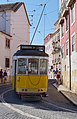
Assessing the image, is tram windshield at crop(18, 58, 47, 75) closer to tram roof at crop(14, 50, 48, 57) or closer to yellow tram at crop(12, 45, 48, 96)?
yellow tram at crop(12, 45, 48, 96)

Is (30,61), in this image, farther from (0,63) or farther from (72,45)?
(0,63)

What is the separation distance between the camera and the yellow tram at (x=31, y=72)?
64.8 ft

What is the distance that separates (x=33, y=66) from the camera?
2011cm

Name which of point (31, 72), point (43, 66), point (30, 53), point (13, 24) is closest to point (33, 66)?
point (31, 72)

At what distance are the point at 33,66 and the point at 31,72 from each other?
0.41m

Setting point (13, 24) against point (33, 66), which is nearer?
point (33, 66)

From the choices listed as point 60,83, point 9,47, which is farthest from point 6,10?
point 60,83

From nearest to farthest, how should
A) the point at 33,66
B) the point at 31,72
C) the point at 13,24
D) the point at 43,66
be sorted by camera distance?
the point at 31,72 → the point at 33,66 → the point at 43,66 → the point at 13,24

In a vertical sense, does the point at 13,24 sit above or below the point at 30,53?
above

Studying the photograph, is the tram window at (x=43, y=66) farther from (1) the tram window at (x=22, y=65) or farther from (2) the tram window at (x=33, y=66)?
(1) the tram window at (x=22, y=65)

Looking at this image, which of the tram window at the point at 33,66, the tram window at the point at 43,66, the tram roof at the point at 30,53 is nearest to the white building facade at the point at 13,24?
the tram roof at the point at 30,53

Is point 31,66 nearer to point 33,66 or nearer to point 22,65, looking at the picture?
point 33,66

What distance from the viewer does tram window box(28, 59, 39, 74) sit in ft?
65.7

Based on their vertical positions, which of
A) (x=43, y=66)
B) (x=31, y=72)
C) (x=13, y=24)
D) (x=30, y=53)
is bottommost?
(x=31, y=72)
